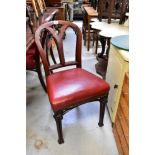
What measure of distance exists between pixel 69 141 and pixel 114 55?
0.88m

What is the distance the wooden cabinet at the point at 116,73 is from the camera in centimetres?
137

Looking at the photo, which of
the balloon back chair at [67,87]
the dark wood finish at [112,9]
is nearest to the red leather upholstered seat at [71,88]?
the balloon back chair at [67,87]

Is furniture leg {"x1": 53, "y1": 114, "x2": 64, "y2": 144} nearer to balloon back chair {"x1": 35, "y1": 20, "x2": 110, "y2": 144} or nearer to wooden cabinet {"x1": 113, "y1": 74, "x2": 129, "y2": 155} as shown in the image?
balloon back chair {"x1": 35, "y1": 20, "x2": 110, "y2": 144}

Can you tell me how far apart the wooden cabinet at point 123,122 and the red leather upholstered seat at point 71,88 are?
7.9 inches

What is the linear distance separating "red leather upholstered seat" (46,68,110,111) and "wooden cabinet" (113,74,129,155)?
201mm

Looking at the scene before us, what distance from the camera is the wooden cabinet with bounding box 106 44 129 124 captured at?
137 cm

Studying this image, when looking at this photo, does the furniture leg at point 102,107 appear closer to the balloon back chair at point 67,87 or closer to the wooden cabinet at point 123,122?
the balloon back chair at point 67,87

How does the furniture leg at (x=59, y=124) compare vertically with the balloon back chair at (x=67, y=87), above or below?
below

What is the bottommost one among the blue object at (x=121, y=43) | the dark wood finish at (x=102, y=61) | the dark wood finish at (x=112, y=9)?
the dark wood finish at (x=102, y=61)

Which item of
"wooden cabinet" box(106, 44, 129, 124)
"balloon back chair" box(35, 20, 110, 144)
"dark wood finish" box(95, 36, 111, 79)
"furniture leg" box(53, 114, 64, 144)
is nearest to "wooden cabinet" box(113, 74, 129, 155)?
"wooden cabinet" box(106, 44, 129, 124)

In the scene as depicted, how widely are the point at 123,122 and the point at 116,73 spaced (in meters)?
0.44

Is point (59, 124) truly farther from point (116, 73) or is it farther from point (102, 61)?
point (102, 61)
